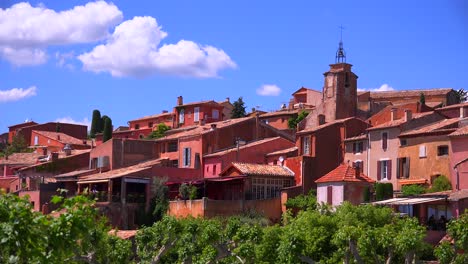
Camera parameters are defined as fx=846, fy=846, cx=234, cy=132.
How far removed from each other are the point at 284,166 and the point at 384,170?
25.2 feet

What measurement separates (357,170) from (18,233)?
133ft

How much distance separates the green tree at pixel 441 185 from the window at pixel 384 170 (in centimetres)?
557

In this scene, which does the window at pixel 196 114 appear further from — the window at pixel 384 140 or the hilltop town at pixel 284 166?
the window at pixel 384 140

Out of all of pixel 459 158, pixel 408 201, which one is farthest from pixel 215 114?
pixel 408 201

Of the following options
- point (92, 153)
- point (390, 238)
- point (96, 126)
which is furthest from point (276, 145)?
point (96, 126)

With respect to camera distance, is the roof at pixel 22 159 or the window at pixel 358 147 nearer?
the window at pixel 358 147

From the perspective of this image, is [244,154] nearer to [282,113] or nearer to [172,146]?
[172,146]

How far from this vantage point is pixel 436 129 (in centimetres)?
5450

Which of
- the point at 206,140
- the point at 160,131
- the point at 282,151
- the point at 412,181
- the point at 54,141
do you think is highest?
the point at 160,131

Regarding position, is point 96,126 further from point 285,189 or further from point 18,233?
point 18,233

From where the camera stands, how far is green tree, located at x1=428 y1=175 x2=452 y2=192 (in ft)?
168

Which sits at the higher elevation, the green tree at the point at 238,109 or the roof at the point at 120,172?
the green tree at the point at 238,109

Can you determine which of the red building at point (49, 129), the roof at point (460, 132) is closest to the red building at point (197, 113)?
the red building at point (49, 129)

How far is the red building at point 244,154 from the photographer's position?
211ft
